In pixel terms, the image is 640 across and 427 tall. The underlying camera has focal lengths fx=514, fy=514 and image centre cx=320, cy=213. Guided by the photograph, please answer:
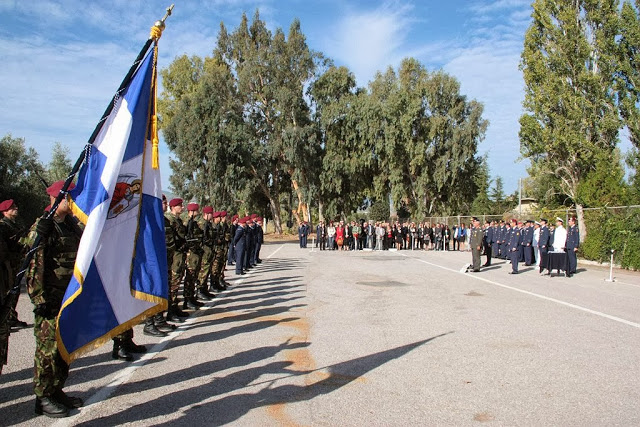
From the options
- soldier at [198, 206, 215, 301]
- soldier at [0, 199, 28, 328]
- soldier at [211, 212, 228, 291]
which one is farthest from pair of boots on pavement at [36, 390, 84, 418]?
soldier at [211, 212, 228, 291]

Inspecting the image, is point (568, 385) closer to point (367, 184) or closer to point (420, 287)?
point (420, 287)

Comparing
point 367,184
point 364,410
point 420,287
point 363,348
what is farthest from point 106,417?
point 367,184

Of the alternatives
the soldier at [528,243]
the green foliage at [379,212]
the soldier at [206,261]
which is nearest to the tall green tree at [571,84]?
the soldier at [528,243]

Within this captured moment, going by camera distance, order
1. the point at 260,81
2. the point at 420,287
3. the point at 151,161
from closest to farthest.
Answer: the point at 151,161
the point at 420,287
the point at 260,81

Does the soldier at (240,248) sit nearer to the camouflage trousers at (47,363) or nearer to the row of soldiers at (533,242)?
the row of soldiers at (533,242)

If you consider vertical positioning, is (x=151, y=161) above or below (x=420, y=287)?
above

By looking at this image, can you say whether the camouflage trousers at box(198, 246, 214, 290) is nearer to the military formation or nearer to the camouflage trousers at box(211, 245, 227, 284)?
the military formation

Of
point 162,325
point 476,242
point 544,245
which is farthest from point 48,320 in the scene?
point 544,245

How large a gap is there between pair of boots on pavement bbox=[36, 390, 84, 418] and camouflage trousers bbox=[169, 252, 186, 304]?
3884mm

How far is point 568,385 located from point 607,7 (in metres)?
31.6

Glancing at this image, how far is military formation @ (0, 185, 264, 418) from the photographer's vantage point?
14.3 ft

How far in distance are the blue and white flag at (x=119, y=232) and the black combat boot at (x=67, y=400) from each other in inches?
22.2

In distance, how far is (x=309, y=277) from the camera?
50.3 feet

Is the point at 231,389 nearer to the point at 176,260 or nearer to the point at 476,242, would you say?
the point at 176,260
